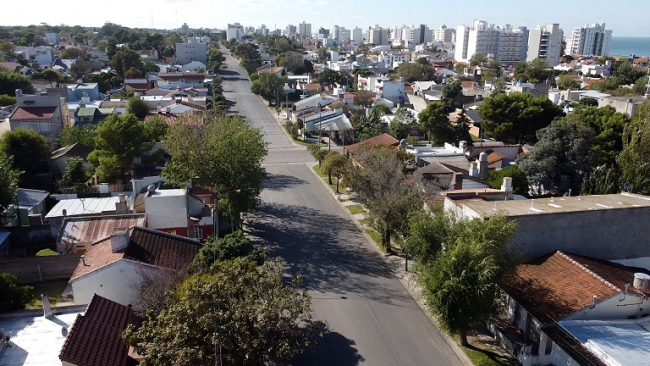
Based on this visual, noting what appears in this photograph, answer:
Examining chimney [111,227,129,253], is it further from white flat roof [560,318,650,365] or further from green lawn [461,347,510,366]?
white flat roof [560,318,650,365]

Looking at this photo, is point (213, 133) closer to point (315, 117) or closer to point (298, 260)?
point (298, 260)

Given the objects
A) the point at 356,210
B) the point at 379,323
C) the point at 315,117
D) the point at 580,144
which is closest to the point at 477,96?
the point at 315,117

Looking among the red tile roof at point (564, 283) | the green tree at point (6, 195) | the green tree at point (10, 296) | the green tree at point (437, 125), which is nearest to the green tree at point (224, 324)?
the green tree at point (10, 296)

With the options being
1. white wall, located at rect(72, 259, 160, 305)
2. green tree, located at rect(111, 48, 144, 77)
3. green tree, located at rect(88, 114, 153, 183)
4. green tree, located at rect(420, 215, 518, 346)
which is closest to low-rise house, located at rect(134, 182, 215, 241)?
white wall, located at rect(72, 259, 160, 305)

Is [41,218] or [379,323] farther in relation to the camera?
[41,218]

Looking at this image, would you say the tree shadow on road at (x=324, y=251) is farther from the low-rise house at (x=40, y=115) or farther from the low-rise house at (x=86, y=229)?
the low-rise house at (x=40, y=115)

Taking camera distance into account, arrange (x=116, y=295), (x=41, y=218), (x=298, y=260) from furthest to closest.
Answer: (x=41, y=218) < (x=298, y=260) < (x=116, y=295)

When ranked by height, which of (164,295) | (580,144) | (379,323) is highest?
(580,144)
